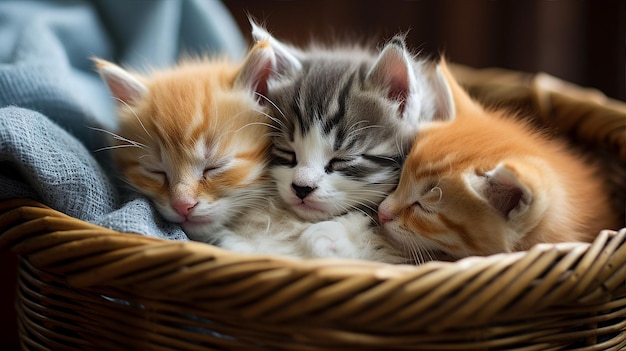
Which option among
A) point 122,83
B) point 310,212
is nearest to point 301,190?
point 310,212

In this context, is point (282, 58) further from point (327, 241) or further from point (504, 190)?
point (504, 190)

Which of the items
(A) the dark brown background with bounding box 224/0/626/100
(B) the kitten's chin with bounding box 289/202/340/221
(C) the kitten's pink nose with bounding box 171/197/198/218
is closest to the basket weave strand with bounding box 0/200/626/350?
(C) the kitten's pink nose with bounding box 171/197/198/218

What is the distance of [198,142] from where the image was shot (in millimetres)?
994

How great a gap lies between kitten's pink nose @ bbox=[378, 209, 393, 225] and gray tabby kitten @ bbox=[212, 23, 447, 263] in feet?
0.09

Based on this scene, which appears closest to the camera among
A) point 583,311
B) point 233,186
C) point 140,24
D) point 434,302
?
point 434,302

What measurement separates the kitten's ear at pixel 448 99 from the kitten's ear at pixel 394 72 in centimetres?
10

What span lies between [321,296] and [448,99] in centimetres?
58

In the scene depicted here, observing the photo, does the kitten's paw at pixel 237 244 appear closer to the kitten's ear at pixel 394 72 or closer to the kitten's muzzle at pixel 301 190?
the kitten's muzzle at pixel 301 190

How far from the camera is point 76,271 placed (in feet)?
2.50

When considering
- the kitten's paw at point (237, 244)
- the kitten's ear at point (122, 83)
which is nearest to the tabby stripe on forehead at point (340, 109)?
the kitten's paw at point (237, 244)

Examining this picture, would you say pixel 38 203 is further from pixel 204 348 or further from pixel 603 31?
pixel 603 31

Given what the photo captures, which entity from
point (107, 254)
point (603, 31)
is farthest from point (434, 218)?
point (603, 31)

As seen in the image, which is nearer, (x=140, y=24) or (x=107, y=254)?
(x=107, y=254)

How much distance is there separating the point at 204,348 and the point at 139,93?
557mm
